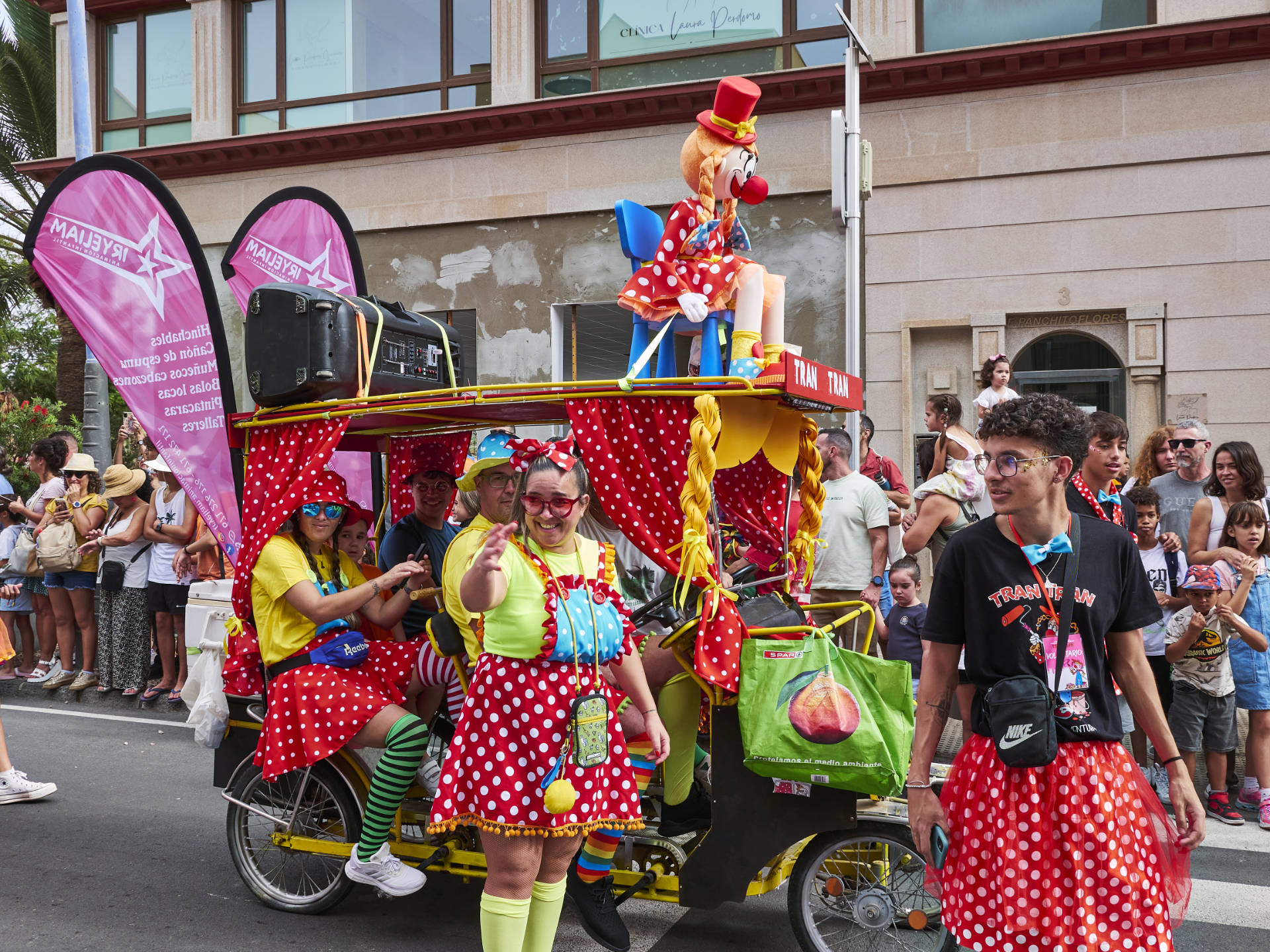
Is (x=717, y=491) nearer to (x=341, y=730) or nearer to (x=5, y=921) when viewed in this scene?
(x=341, y=730)

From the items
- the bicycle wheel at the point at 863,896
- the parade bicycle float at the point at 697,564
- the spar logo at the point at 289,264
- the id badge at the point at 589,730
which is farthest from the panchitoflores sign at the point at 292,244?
the bicycle wheel at the point at 863,896

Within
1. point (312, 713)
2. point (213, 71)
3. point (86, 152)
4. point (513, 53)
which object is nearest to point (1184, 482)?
point (312, 713)

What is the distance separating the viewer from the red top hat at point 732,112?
5016 millimetres

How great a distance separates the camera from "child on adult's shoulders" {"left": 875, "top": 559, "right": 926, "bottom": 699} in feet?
23.4

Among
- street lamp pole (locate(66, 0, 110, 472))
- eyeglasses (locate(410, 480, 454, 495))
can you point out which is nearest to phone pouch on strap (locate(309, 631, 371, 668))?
eyeglasses (locate(410, 480, 454, 495))

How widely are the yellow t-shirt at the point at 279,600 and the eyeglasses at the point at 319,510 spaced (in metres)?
0.14

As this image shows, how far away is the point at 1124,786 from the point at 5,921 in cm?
453

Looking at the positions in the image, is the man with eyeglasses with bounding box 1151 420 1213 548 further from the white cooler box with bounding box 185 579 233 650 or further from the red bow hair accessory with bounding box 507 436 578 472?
the white cooler box with bounding box 185 579 233 650

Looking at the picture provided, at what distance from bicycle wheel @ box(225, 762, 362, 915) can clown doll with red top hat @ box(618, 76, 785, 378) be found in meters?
2.50

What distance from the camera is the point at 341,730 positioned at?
455 cm

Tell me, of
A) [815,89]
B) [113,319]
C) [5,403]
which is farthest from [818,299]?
[5,403]

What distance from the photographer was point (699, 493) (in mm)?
4137

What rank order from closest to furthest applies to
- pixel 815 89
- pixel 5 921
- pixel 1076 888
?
pixel 1076 888, pixel 5 921, pixel 815 89

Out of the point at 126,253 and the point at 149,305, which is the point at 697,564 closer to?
the point at 149,305
